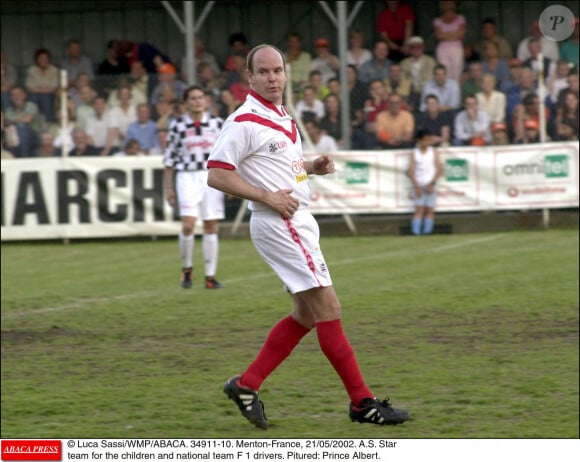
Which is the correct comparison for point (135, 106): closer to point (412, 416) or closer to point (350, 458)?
point (412, 416)

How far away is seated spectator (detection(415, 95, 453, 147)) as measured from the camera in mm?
20366

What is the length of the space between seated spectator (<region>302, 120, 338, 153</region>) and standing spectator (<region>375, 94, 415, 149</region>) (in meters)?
0.74

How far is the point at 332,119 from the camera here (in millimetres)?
20906

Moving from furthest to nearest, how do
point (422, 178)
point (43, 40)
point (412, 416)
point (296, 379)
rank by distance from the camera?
1. point (43, 40)
2. point (422, 178)
3. point (296, 379)
4. point (412, 416)

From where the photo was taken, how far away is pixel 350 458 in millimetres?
5375

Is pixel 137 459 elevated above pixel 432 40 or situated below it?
below

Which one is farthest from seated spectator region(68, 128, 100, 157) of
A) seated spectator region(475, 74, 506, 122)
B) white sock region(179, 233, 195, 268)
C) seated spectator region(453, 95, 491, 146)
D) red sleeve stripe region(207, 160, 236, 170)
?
red sleeve stripe region(207, 160, 236, 170)

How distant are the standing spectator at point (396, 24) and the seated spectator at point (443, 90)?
2.55 metres

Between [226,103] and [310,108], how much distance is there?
1446 mm

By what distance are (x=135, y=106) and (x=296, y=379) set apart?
1300 centimetres

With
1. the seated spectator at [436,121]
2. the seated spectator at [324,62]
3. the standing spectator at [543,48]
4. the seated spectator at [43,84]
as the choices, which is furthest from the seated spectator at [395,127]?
the seated spectator at [43,84]

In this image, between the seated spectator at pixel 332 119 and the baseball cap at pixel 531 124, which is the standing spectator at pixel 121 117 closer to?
the seated spectator at pixel 332 119

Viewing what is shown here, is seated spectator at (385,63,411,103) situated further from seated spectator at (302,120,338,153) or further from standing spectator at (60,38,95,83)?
standing spectator at (60,38,95,83)

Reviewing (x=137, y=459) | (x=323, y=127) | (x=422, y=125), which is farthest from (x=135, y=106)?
(x=137, y=459)
